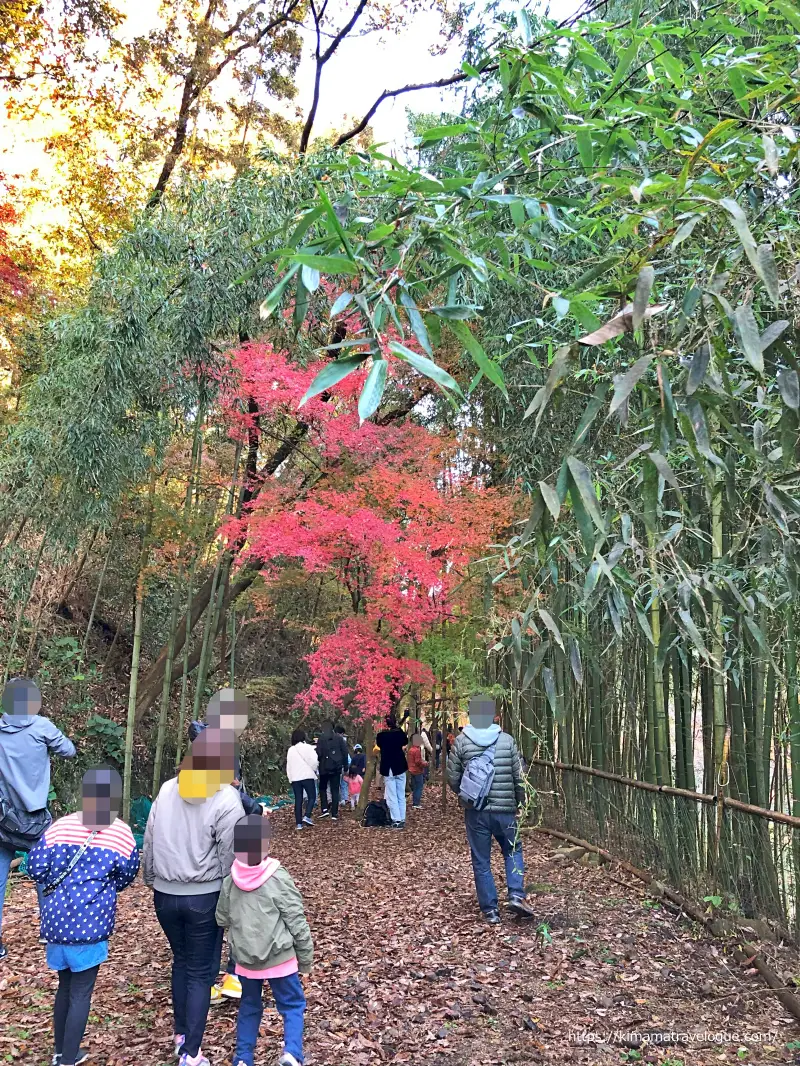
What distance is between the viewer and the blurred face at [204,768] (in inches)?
106

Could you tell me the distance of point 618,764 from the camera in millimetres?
5445

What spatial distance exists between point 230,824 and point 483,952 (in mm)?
2008

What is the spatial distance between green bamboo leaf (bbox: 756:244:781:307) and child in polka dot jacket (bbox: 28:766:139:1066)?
2.55m

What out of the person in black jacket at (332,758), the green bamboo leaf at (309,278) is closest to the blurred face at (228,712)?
the green bamboo leaf at (309,278)

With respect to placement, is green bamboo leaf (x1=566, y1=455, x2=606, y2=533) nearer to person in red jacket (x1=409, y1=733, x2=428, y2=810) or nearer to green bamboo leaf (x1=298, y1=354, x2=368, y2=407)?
green bamboo leaf (x1=298, y1=354, x2=368, y2=407)

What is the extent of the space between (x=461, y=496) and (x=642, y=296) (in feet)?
20.6

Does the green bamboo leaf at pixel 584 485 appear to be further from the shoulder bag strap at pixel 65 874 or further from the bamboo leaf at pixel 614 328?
the shoulder bag strap at pixel 65 874

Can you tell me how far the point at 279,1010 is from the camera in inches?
102

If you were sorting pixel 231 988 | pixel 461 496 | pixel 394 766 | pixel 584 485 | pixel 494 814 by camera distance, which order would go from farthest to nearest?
1. pixel 394 766
2. pixel 461 496
3. pixel 494 814
4. pixel 231 988
5. pixel 584 485

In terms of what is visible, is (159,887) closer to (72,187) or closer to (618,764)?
(618,764)

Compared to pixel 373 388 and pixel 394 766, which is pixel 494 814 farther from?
pixel 394 766

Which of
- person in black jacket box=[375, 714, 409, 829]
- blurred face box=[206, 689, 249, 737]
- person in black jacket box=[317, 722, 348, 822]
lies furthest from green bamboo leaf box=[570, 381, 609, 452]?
person in black jacket box=[317, 722, 348, 822]

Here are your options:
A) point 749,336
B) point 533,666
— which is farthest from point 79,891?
point 749,336

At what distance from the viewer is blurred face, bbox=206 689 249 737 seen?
9.02ft
